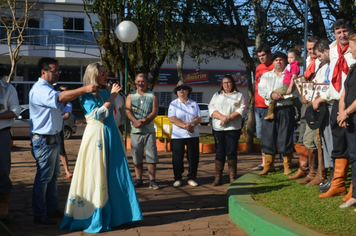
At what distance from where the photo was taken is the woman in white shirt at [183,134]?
Answer: 8.30m

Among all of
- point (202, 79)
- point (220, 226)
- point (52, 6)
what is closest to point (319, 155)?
point (220, 226)

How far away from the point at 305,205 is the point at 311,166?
169 cm

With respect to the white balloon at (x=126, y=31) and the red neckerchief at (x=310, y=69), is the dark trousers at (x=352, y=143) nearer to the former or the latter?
the red neckerchief at (x=310, y=69)

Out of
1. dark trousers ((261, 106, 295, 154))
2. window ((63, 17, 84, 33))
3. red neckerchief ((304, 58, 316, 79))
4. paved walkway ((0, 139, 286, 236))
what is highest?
window ((63, 17, 84, 33))

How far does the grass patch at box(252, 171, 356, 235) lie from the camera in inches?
178

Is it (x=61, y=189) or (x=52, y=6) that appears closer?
(x=61, y=189)

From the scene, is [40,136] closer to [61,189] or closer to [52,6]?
[61,189]

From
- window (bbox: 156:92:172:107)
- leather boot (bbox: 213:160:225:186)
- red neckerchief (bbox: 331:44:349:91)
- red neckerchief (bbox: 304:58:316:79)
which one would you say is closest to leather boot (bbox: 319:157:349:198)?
red neckerchief (bbox: 331:44:349:91)

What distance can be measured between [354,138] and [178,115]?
3.82 metres

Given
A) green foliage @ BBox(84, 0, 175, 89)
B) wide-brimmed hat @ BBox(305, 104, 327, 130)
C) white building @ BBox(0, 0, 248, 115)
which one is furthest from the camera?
white building @ BBox(0, 0, 248, 115)

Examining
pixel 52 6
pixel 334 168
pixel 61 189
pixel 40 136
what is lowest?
pixel 61 189

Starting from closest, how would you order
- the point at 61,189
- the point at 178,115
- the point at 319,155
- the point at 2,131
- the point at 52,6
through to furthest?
the point at 2,131 < the point at 319,155 < the point at 61,189 < the point at 178,115 < the point at 52,6

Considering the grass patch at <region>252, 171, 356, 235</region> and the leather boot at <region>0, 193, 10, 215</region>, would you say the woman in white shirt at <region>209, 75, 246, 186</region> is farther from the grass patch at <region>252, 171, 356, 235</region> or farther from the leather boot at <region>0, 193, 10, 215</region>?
the leather boot at <region>0, 193, 10, 215</region>

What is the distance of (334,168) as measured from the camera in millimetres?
5871
